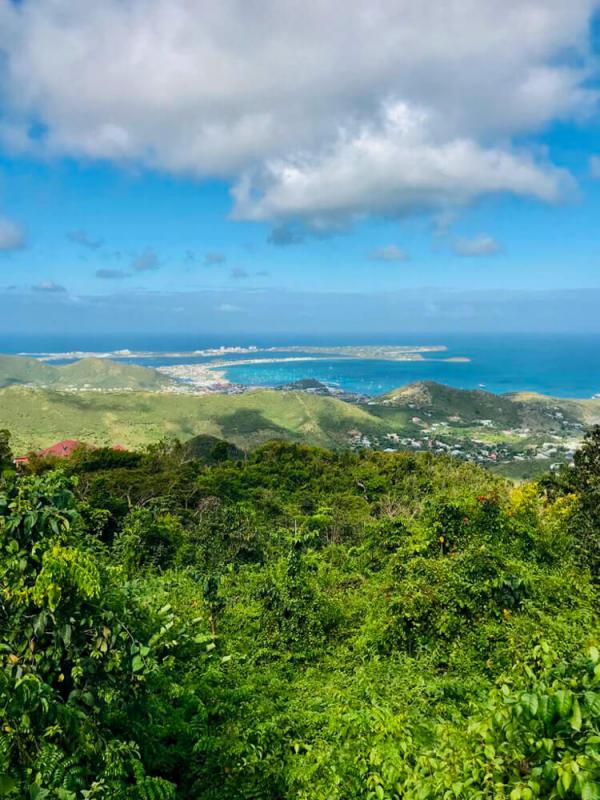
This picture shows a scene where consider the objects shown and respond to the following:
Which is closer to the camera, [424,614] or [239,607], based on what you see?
[424,614]

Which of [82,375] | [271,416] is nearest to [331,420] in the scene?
[271,416]

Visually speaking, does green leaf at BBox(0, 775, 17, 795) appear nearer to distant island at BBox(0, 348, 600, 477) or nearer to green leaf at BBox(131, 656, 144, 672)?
green leaf at BBox(131, 656, 144, 672)

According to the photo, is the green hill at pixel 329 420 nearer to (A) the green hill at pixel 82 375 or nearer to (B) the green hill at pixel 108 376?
(B) the green hill at pixel 108 376

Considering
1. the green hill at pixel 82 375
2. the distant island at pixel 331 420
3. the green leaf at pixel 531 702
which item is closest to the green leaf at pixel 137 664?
the green leaf at pixel 531 702

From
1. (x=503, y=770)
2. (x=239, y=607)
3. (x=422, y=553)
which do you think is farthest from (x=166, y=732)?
(x=422, y=553)

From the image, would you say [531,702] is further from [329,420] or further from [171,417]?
[329,420]

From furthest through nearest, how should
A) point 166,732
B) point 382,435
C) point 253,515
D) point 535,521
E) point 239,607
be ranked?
point 382,435 → point 253,515 → point 535,521 → point 239,607 → point 166,732

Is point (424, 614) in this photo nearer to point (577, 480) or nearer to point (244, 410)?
point (577, 480)
